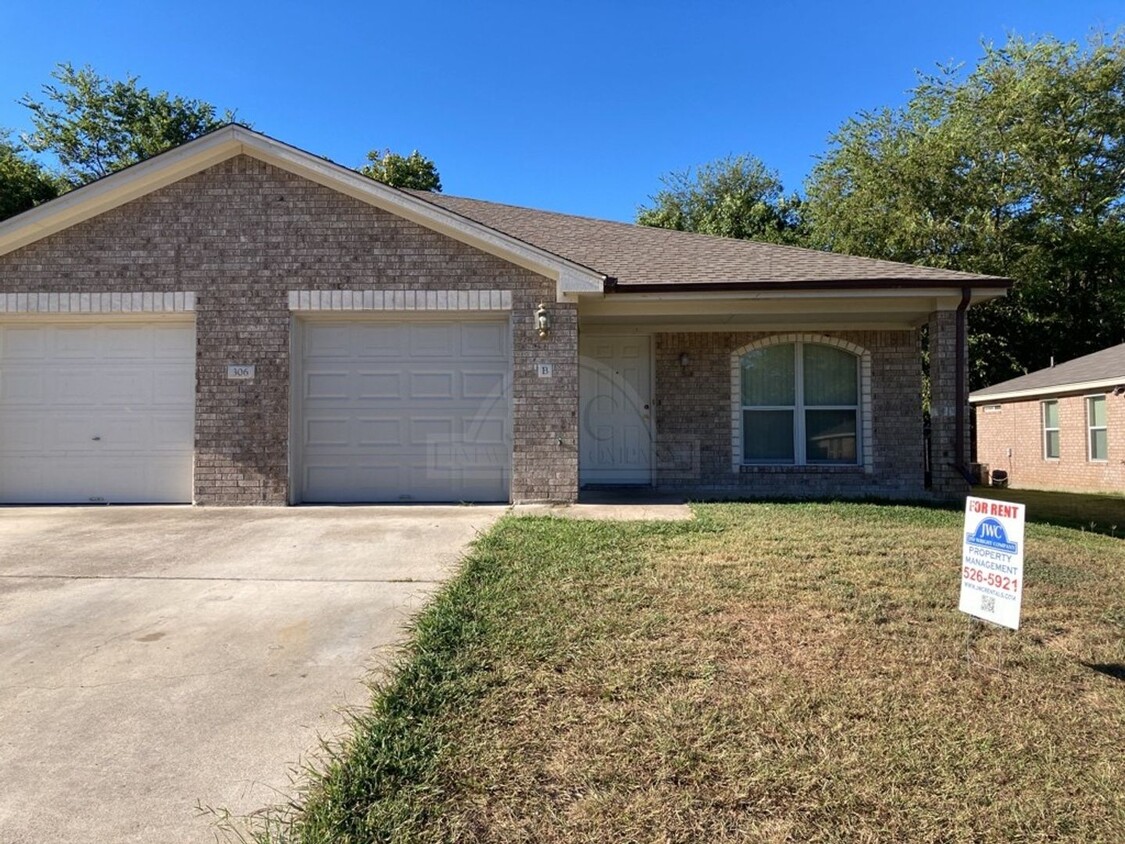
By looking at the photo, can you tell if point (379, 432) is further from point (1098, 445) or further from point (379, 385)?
point (1098, 445)

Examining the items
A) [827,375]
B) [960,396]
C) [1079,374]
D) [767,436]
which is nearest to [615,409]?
[767,436]

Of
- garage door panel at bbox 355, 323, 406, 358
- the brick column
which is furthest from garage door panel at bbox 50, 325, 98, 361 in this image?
the brick column

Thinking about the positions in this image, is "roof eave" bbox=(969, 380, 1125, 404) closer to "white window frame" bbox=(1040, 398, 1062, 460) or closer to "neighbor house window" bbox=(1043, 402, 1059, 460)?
"white window frame" bbox=(1040, 398, 1062, 460)

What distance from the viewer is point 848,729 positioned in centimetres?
284

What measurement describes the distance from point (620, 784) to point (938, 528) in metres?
5.44

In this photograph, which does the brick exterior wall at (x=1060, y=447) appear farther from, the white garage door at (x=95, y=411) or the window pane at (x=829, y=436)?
the white garage door at (x=95, y=411)

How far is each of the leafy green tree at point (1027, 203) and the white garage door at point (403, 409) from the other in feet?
59.8

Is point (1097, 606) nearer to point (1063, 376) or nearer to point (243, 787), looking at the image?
point (243, 787)

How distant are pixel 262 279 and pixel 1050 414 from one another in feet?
62.7

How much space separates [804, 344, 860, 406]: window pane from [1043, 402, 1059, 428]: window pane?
1086 cm

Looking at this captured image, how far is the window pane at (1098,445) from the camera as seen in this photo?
15737 mm

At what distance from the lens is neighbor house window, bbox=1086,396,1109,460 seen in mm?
15731

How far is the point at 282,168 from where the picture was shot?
8.43 meters

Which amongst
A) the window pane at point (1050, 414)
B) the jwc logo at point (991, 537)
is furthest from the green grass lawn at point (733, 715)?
the window pane at point (1050, 414)
